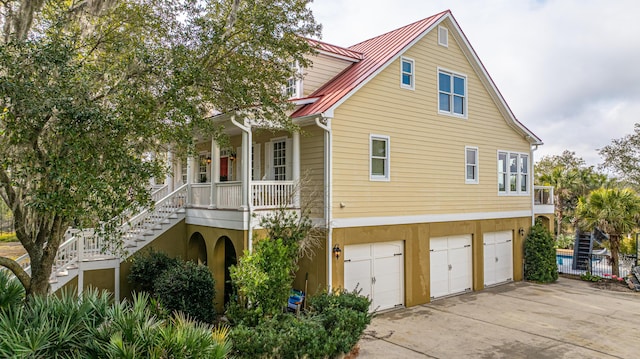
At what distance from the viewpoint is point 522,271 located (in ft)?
58.2

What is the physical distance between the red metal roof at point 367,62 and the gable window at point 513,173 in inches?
244

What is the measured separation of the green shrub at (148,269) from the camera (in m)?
11.9

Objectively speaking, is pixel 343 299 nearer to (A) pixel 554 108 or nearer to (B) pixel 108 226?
(B) pixel 108 226

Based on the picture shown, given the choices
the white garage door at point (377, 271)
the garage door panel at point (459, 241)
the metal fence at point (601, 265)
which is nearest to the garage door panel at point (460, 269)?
the garage door panel at point (459, 241)

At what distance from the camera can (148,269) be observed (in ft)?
39.0

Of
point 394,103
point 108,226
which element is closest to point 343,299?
point 108,226

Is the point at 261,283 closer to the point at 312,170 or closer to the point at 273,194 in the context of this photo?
the point at 273,194

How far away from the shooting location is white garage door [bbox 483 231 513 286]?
16.5 meters

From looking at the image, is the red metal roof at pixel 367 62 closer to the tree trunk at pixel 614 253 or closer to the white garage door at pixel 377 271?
the white garage door at pixel 377 271

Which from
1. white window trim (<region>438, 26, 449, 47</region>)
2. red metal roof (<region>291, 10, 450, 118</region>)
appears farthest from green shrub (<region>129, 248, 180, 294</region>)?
white window trim (<region>438, 26, 449, 47</region>)

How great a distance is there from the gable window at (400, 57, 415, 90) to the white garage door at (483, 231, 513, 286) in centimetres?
689

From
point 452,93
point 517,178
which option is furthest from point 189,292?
point 517,178

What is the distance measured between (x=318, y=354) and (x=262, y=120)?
616 centimetres

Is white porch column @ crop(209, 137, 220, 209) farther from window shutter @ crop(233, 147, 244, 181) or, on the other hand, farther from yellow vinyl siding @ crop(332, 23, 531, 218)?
yellow vinyl siding @ crop(332, 23, 531, 218)
